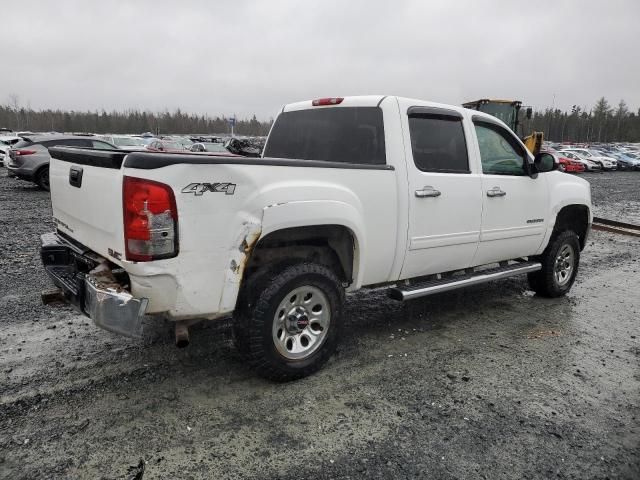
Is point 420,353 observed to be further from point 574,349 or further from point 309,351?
point 574,349

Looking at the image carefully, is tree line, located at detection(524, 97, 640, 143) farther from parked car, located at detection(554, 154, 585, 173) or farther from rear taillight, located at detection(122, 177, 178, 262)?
rear taillight, located at detection(122, 177, 178, 262)

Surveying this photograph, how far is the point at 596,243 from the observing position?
9.30 meters

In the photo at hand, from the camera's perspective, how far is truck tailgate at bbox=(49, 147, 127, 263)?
2795 millimetres

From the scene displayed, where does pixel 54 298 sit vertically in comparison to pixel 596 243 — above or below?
above

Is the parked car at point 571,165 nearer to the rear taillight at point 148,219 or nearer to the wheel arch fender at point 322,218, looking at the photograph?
the wheel arch fender at point 322,218

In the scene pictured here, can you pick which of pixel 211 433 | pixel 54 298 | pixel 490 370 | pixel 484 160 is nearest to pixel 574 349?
pixel 490 370

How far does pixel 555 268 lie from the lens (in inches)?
221

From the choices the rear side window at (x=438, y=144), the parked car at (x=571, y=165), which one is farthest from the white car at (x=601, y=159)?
the rear side window at (x=438, y=144)

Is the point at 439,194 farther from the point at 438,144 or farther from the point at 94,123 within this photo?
the point at 94,123

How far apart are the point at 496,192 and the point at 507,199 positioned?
23 cm

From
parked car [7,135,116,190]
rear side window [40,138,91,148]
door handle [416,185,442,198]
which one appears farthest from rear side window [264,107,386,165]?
rear side window [40,138,91,148]

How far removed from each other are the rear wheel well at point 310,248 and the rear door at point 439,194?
57 cm

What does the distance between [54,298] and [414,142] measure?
3003 mm

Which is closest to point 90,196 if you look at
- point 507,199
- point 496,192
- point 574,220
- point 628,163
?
point 496,192
